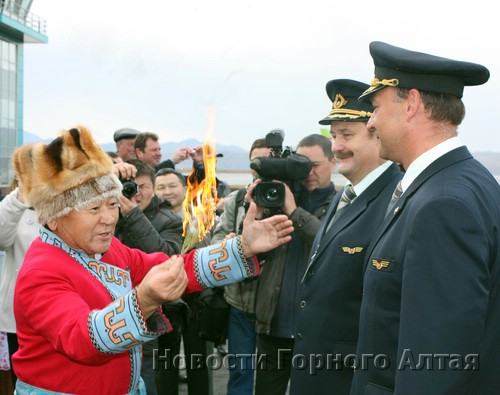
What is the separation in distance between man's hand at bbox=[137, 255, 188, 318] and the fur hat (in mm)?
692

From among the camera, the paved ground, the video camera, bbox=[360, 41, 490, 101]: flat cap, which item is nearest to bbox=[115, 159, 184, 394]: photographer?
the camera

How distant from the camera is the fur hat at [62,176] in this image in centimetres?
290

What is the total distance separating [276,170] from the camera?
14.5ft

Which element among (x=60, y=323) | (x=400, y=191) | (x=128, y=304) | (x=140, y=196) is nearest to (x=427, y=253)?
(x=400, y=191)

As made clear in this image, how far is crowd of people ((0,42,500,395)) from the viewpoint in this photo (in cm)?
211

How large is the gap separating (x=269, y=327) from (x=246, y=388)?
106 centimetres

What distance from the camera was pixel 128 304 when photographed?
8.06ft

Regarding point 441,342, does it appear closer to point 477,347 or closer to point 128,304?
point 477,347

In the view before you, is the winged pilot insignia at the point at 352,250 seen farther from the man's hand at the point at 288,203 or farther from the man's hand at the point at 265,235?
the man's hand at the point at 288,203

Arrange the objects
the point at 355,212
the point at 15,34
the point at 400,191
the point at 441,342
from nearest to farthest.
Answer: the point at 441,342, the point at 400,191, the point at 355,212, the point at 15,34

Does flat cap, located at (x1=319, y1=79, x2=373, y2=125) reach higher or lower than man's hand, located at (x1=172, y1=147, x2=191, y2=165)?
higher

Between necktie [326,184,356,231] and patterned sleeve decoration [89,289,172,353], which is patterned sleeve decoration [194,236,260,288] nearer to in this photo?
necktie [326,184,356,231]

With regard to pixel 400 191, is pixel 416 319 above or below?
below

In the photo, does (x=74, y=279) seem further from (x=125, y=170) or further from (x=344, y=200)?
(x=125, y=170)
